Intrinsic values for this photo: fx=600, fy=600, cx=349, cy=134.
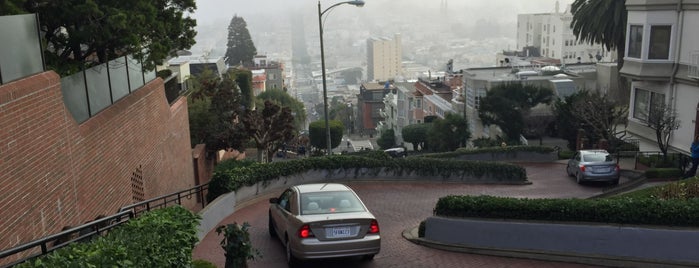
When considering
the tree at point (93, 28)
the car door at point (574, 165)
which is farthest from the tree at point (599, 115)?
the tree at point (93, 28)

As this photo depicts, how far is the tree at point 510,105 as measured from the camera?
3869cm

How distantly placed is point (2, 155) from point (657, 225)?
31.3 feet

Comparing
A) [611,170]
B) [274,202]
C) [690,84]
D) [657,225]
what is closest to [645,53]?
[690,84]

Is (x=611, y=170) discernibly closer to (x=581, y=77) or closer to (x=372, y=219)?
(x=372, y=219)

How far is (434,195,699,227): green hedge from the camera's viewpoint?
31.1ft

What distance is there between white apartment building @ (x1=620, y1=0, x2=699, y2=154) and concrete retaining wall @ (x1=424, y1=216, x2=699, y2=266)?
16322mm

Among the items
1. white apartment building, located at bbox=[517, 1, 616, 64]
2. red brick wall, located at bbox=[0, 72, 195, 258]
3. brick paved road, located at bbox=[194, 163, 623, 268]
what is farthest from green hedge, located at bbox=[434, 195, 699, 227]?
white apartment building, located at bbox=[517, 1, 616, 64]

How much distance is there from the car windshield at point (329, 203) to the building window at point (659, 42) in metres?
19.8

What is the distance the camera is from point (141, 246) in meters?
6.31

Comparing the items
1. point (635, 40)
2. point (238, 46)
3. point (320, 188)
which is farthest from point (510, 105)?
point (238, 46)

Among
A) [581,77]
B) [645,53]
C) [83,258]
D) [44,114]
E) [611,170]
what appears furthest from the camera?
[581,77]

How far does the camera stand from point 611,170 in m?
20.2

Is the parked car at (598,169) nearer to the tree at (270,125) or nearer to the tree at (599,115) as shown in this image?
the tree at (599,115)

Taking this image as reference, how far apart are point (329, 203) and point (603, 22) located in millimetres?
29970
